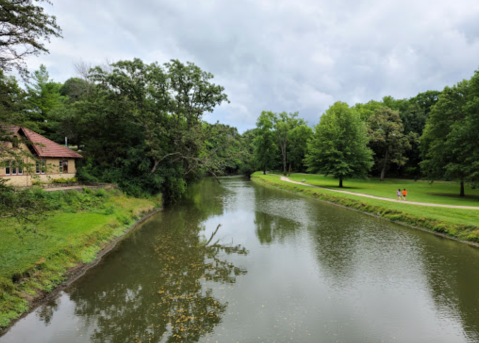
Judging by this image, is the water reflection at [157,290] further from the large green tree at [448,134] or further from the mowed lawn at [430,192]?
the large green tree at [448,134]

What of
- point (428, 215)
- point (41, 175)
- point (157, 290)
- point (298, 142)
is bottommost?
point (157, 290)

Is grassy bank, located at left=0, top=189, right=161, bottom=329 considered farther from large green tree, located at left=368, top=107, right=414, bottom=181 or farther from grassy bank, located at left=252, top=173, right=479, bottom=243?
large green tree, located at left=368, top=107, right=414, bottom=181

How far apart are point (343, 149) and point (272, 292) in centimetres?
3540

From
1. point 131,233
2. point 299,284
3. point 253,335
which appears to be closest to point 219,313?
point 253,335

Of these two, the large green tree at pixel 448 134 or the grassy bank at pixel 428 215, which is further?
the large green tree at pixel 448 134

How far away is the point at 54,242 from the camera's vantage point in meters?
13.7

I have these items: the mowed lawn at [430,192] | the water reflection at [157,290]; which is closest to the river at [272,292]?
the water reflection at [157,290]

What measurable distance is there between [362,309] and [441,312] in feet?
8.38

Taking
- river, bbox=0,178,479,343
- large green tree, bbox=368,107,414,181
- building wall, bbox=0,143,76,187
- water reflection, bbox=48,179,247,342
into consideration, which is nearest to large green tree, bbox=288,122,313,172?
large green tree, bbox=368,107,414,181

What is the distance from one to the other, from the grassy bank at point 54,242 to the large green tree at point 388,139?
45.2 m

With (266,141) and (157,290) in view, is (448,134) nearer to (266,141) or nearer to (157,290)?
(157,290)

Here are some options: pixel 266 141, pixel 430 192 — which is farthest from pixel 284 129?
pixel 430 192

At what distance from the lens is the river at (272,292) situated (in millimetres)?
8477

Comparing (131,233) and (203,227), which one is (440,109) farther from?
(131,233)
